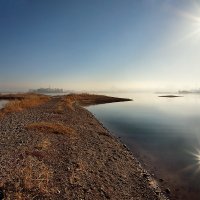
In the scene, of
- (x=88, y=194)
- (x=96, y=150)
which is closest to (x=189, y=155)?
(x=96, y=150)

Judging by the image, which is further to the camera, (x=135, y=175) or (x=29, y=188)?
(x=135, y=175)

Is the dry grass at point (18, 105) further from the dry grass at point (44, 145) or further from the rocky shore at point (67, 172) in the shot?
the dry grass at point (44, 145)

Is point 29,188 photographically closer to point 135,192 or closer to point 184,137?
point 135,192

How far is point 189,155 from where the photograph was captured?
2255cm

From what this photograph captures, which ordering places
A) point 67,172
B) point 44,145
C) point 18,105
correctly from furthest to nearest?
point 18,105
point 44,145
point 67,172

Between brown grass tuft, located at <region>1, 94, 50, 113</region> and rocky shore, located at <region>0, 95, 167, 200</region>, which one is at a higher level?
brown grass tuft, located at <region>1, 94, 50, 113</region>

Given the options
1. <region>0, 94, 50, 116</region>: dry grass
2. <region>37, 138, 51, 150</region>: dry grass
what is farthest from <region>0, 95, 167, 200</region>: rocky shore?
<region>0, 94, 50, 116</region>: dry grass

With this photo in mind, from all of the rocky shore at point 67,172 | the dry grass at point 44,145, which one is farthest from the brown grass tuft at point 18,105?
the dry grass at point 44,145

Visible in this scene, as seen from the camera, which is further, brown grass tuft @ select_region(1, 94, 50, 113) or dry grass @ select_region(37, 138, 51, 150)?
brown grass tuft @ select_region(1, 94, 50, 113)

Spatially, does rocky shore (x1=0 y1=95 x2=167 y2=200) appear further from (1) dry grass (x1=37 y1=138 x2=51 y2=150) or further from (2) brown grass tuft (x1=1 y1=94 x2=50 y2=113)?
(2) brown grass tuft (x1=1 y1=94 x2=50 y2=113)

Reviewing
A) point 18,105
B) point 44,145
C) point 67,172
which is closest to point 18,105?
point 18,105

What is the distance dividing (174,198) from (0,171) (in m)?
9.22

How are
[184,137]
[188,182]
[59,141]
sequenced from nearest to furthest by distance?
Answer: [188,182] → [59,141] → [184,137]

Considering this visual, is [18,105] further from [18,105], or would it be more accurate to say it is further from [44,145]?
[44,145]
